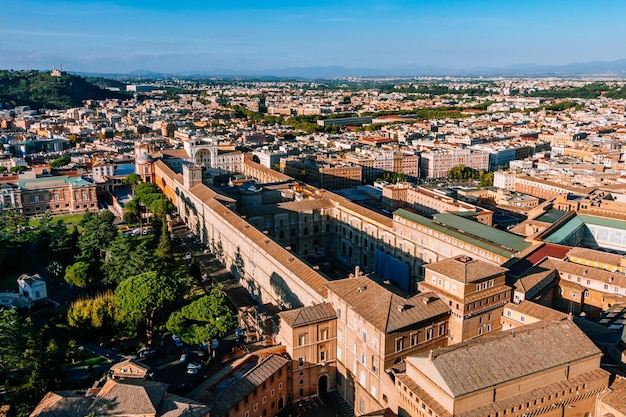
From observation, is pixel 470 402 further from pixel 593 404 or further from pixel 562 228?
pixel 562 228

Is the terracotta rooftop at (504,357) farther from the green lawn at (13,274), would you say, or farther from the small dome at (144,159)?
the small dome at (144,159)

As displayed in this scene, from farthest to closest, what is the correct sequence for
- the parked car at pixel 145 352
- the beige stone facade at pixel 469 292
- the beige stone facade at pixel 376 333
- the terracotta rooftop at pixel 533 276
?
1. the parked car at pixel 145 352
2. the terracotta rooftop at pixel 533 276
3. the beige stone facade at pixel 469 292
4. the beige stone facade at pixel 376 333

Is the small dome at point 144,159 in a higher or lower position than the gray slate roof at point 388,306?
higher

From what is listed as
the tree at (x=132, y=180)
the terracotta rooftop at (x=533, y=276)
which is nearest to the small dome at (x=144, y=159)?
the tree at (x=132, y=180)

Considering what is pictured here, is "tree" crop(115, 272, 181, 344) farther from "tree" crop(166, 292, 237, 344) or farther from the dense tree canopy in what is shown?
the dense tree canopy

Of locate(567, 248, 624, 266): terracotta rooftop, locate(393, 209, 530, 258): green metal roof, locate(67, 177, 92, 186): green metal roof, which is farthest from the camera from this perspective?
locate(67, 177, 92, 186): green metal roof

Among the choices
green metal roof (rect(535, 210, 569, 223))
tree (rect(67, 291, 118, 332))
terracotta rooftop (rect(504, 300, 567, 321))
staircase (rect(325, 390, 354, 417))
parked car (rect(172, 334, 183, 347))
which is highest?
green metal roof (rect(535, 210, 569, 223))

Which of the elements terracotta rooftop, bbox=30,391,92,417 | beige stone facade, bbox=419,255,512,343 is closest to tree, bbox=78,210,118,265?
terracotta rooftop, bbox=30,391,92,417
